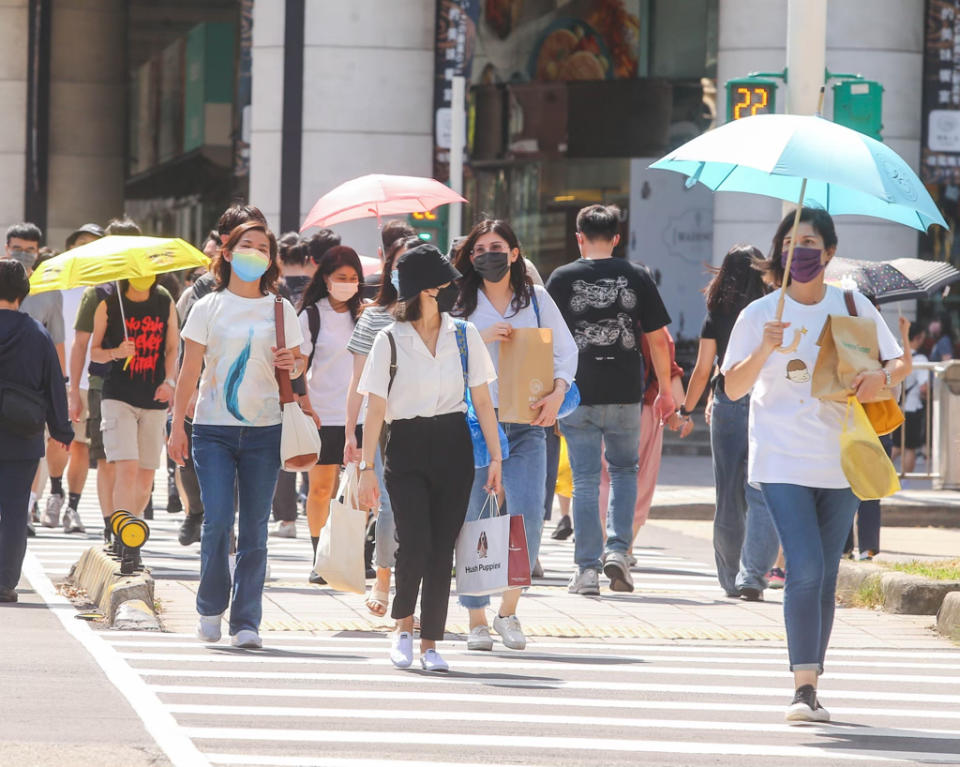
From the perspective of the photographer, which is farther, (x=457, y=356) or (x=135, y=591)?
(x=135, y=591)

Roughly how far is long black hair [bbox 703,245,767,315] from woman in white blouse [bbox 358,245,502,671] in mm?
2845

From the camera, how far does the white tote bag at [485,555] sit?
327 inches

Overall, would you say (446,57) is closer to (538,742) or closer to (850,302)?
(850,302)

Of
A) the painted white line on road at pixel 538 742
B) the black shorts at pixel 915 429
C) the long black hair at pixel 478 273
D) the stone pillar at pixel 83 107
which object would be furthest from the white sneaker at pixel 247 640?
the stone pillar at pixel 83 107

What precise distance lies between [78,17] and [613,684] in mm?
25902

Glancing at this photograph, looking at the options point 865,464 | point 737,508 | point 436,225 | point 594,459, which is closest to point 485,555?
point 865,464

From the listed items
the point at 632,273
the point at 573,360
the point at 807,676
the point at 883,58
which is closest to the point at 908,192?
the point at 807,676

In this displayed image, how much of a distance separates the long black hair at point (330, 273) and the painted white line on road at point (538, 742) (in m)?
4.83

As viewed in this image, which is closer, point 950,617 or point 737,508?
point 950,617

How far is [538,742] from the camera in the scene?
263 inches

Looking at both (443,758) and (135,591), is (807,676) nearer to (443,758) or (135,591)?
(443,758)

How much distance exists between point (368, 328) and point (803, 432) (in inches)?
107

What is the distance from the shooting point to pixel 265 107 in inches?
898

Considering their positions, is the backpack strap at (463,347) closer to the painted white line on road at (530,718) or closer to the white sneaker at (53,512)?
the painted white line on road at (530,718)
